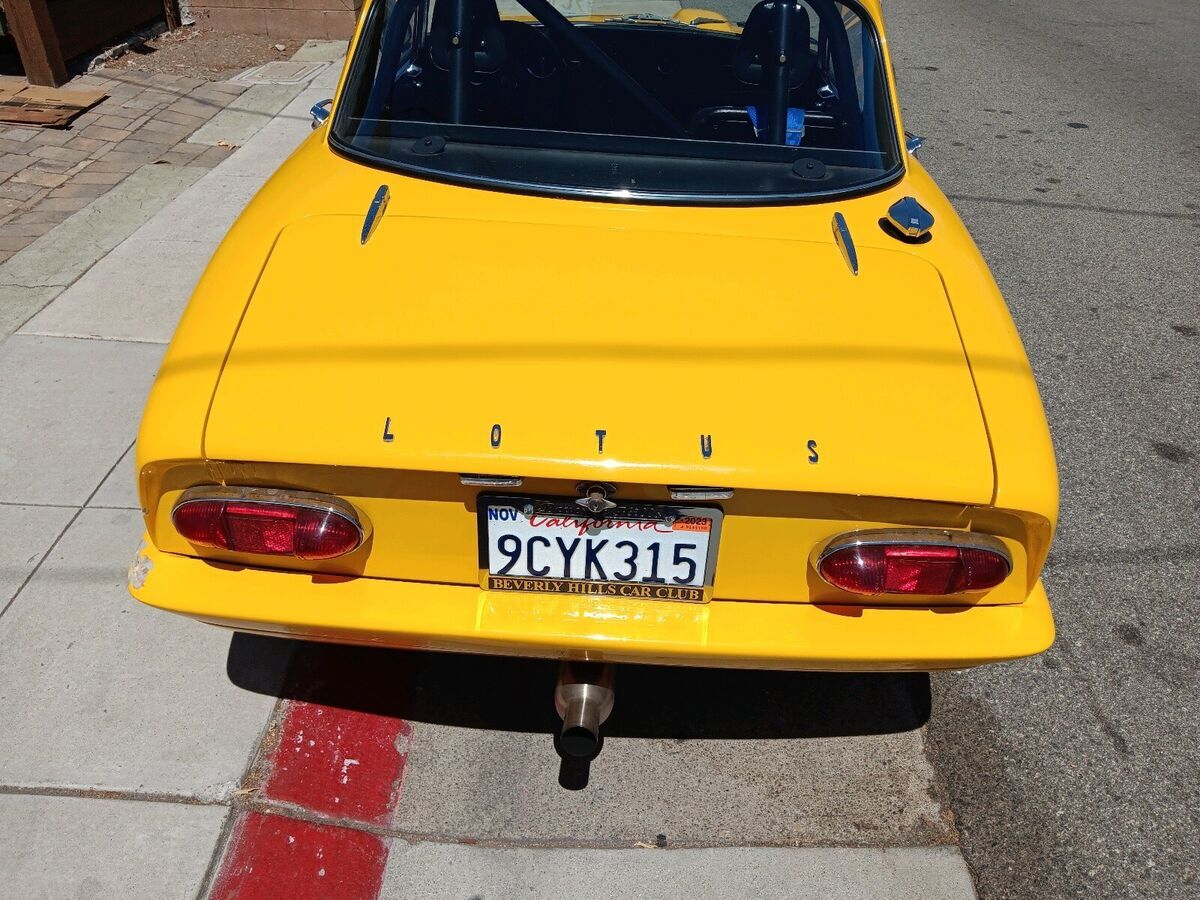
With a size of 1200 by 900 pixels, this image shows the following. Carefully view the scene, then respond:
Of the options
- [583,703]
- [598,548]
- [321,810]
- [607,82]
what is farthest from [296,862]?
[607,82]

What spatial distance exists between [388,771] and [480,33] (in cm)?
220

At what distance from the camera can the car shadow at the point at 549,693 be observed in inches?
106

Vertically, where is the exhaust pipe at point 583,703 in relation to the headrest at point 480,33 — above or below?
Result: below

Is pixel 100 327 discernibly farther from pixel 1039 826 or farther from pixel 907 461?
pixel 1039 826

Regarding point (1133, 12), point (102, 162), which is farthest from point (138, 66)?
point (1133, 12)

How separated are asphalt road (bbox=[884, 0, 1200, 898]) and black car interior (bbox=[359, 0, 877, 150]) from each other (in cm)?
172

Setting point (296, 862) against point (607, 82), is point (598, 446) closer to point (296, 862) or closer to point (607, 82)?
point (296, 862)

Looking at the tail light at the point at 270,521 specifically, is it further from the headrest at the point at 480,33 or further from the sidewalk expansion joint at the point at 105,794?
the headrest at the point at 480,33

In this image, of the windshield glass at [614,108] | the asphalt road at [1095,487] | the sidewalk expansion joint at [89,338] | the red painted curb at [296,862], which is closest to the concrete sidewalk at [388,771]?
the red painted curb at [296,862]

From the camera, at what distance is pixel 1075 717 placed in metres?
2.76

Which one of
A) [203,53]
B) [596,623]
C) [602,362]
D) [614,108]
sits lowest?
Result: [203,53]

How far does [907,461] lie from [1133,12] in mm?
14205

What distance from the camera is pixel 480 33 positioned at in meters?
3.00

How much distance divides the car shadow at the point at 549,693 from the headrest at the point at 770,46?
1817 mm
